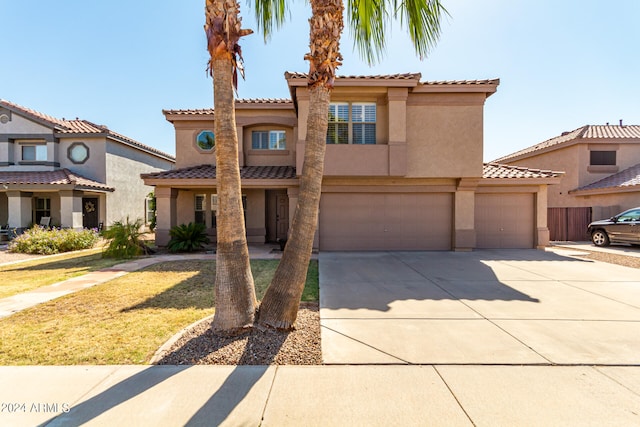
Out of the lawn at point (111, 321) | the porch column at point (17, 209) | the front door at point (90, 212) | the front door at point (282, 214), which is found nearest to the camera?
the lawn at point (111, 321)

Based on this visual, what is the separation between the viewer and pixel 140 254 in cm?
1139

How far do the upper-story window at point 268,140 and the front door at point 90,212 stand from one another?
38.2 ft

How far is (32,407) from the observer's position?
2.83 metres

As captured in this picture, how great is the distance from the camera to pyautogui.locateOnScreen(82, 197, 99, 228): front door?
17859mm

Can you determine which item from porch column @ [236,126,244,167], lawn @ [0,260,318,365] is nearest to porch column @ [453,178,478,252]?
lawn @ [0,260,318,365]

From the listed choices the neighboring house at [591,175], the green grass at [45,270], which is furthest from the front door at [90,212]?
the neighboring house at [591,175]

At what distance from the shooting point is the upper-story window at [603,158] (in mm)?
18406

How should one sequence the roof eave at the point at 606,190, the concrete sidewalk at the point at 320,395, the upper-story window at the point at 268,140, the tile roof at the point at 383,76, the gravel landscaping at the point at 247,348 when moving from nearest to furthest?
the concrete sidewalk at the point at 320,395 < the gravel landscaping at the point at 247,348 < the tile roof at the point at 383,76 < the upper-story window at the point at 268,140 < the roof eave at the point at 606,190

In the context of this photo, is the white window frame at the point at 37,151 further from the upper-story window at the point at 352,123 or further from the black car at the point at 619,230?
the black car at the point at 619,230

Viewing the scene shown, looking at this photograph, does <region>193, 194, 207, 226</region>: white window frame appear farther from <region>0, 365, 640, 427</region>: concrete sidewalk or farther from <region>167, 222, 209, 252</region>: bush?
<region>0, 365, 640, 427</region>: concrete sidewalk

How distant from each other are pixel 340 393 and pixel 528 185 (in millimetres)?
12991

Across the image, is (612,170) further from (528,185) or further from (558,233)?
(528,185)

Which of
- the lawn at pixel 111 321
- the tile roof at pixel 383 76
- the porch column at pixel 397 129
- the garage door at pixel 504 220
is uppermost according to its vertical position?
the tile roof at pixel 383 76

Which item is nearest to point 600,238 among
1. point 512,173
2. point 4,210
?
point 512,173
